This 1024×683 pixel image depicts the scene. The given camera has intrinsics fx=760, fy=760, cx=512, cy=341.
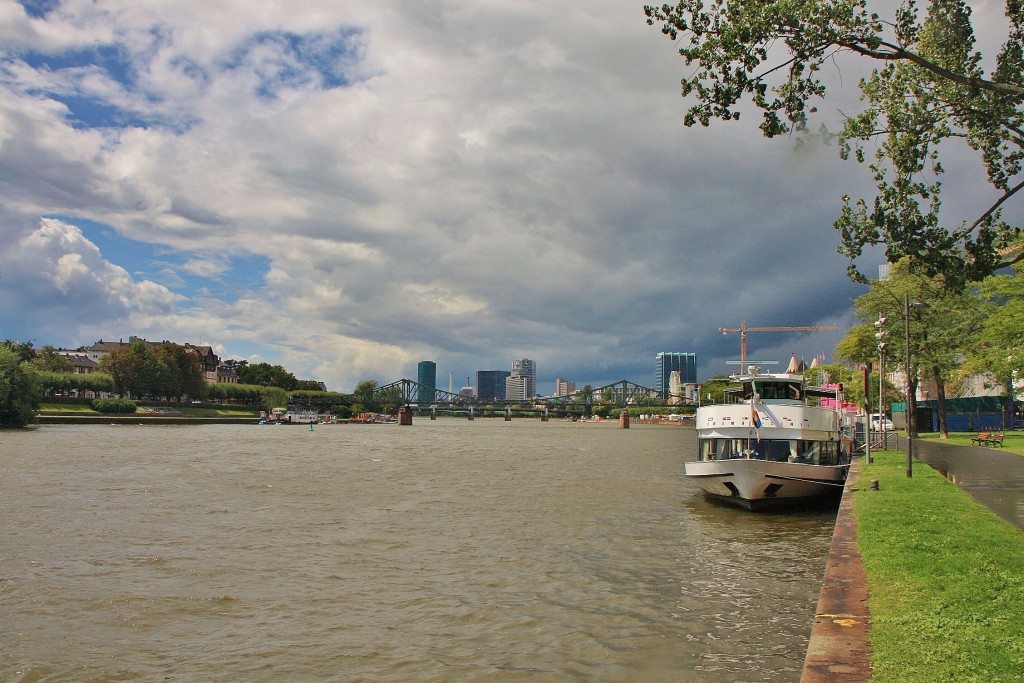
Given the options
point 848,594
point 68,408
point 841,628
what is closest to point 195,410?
point 68,408

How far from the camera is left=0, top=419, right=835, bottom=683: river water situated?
1165cm

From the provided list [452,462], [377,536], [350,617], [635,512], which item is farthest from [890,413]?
[350,617]

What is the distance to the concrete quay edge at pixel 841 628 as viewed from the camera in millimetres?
7488

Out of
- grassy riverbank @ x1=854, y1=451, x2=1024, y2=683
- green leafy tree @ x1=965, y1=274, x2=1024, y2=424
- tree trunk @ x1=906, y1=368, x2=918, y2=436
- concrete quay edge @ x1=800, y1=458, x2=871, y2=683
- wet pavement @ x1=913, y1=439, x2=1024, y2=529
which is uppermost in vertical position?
green leafy tree @ x1=965, y1=274, x2=1024, y2=424

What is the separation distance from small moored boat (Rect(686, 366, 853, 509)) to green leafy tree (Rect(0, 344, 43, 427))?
82.8 metres

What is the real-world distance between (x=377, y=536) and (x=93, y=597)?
872 centimetres

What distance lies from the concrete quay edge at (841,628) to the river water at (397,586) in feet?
4.03

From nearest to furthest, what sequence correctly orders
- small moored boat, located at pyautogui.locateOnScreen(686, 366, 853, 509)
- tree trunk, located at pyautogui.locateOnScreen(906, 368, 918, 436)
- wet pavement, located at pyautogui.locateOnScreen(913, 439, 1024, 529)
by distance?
1. wet pavement, located at pyautogui.locateOnScreen(913, 439, 1024, 529)
2. small moored boat, located at pyautogui.locateOnScreen(686, 366, 853, 509)
3. tree trunk, located at pyautogui.locateOnScreen(906, 368, 918, 436)

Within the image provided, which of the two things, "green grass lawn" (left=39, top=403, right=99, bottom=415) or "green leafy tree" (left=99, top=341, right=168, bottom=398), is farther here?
"green leafy tree" (left=99, top=341, right=168, bottom=398)

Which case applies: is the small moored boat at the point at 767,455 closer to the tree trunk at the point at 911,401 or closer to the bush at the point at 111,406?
the tree trunk at the point at 911,401

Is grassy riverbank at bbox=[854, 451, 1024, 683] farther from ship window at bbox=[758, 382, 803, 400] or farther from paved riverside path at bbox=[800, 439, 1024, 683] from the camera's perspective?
ship window at bbox=[758, 382, 803, 400]

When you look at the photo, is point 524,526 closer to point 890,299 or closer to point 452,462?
point 452,462

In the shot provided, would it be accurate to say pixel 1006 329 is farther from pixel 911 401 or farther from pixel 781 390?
pixel 911 401

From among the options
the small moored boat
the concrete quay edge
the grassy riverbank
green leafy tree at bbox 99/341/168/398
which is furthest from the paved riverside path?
green leafy tree at bbox 99/341/168/398
